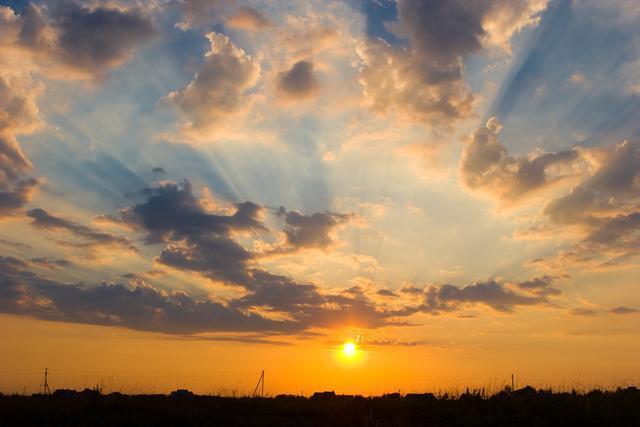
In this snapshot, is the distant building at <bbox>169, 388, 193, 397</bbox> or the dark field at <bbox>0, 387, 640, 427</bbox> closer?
the dark field at <bbox>0, 387, 640, 427</bbox>

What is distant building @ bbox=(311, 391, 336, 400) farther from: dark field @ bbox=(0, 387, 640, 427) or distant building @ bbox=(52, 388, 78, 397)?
distant building @ bbox=(52, 388, 78, 397)

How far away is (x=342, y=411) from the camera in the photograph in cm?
2581

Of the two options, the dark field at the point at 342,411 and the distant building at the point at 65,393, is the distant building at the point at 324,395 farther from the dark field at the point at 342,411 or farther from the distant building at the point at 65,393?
the distant building at the point at 65,393

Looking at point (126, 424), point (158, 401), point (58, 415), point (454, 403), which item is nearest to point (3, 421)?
point (58, 415)

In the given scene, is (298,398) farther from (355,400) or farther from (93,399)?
(93,399)

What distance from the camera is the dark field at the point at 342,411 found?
2259cm

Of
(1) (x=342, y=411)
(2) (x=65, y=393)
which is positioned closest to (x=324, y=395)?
(1) (x=342, y=411)

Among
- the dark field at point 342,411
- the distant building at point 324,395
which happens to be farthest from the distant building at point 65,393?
the distant building at point 324,395

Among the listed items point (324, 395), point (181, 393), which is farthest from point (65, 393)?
point (324, 395)

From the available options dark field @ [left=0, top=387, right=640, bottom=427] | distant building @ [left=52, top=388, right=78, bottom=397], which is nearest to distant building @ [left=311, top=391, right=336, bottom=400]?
dark field @ [left=0, top=387, right=640, bottom=427]

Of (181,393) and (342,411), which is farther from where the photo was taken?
(181,393)

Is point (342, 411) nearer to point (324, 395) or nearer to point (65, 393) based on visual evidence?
point (324, 395)

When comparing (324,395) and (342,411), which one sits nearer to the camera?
(342,411)

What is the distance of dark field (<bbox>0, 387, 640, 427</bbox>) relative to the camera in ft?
74.1
